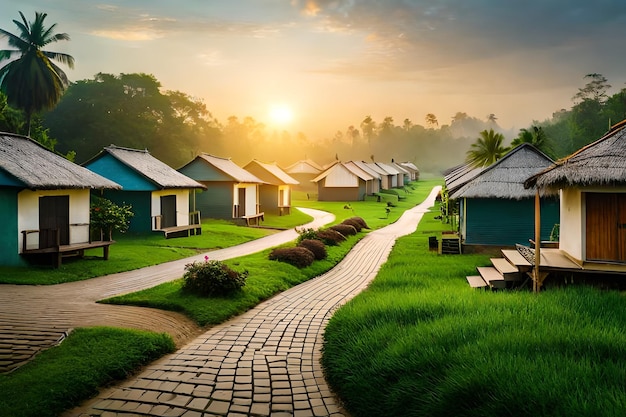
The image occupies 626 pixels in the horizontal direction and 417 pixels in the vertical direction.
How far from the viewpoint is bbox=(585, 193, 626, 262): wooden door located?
12383mm

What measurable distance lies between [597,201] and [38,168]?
1731 cm

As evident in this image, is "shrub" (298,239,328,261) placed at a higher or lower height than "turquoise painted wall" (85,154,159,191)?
lower

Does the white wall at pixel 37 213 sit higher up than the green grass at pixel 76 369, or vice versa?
the white wall at pixel 37 213

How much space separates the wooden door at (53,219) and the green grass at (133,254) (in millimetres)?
959

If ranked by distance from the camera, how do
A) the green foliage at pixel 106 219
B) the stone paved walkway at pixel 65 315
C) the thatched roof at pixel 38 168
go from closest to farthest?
the stone paved walkway at pixel 65 315 → the thatched roof at pixel 38 168 → the green foliage at pixel 106 219

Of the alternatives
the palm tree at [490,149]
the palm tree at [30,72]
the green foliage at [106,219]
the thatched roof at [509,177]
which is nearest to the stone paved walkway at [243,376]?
the green foliage at [106,219]

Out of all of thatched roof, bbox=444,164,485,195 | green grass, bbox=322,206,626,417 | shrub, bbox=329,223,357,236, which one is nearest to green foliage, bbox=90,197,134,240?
shrub, bbox=329,223,357,236

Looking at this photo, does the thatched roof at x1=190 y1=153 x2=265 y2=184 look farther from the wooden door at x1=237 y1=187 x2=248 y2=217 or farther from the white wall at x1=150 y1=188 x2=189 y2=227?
the white wall at x1=150 y1=188 x2=189 y2=227

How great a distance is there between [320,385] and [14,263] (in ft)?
44.2

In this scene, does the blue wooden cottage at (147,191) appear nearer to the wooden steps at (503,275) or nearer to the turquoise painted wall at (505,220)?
the turquoise painted wall at (505,220)

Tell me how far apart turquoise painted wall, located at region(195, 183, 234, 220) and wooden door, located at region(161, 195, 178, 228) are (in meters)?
7.29

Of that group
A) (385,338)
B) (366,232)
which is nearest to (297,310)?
(385,338)

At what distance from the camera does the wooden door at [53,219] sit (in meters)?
17.6

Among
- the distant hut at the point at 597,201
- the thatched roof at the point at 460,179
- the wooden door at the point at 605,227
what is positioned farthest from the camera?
the thatched roof at the point at 460,179
